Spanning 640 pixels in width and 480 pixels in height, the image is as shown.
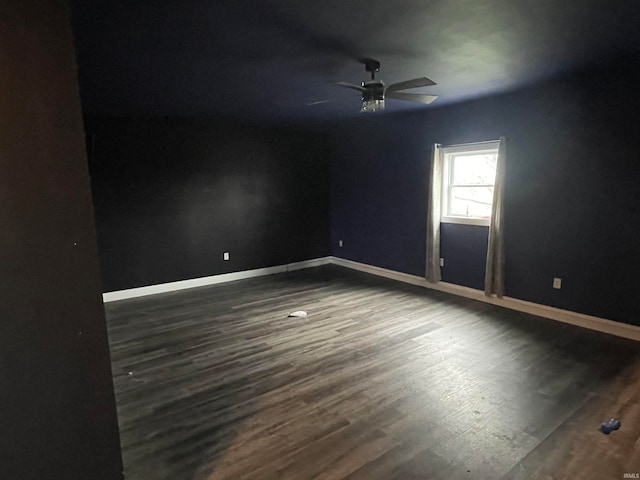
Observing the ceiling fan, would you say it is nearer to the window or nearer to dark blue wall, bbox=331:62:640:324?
dark blue wall, bbox=331:62:640:324

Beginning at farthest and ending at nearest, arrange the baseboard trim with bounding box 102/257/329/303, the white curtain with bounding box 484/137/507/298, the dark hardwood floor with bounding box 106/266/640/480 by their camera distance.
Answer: the baseboard trim with bounding box 102/257/329/303
the white curtain with bounding box 484/137/507/298
the dark hardwood floor with bounding box 106/266/640/480

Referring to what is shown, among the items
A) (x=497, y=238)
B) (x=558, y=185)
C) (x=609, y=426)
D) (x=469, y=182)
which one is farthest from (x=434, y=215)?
(x=609, y=426)

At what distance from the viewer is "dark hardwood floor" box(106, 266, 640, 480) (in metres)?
2.13

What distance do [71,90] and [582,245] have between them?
456 centimetres

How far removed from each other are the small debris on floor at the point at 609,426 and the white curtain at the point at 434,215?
Result: 3102mm

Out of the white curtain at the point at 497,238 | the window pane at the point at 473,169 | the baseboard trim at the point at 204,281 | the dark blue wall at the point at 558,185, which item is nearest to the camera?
the dark blue wall at the point at 558,185

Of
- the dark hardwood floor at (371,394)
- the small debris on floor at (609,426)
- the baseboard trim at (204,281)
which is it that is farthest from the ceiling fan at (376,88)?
the baseboard trim at (204,281)

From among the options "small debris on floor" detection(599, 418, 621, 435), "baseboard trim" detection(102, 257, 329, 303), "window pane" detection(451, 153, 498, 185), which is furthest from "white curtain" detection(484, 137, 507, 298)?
"baseboard trim" detection(102, 257, 329, 303)

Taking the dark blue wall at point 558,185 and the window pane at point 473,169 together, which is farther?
the window pane at point 473,169

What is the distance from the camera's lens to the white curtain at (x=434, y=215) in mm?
5262

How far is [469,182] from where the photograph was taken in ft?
16.9

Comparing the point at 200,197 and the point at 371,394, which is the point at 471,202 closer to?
the point at 371,394

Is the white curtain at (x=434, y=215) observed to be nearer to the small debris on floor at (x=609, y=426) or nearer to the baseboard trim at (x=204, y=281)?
the baseboard trim at (x=204, y=281)

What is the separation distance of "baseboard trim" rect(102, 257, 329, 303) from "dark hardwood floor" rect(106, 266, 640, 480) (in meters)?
0.84
